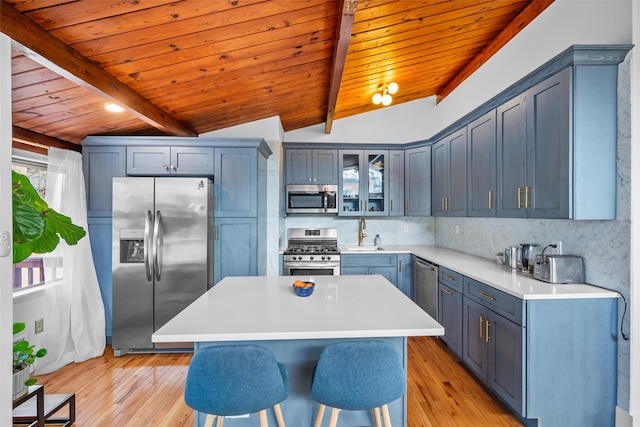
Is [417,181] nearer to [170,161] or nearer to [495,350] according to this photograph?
[495,350]

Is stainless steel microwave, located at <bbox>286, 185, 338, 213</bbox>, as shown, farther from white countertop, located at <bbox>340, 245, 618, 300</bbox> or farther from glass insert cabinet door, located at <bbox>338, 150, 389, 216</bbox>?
white countertop, located at <bbox>340, 245, 618, 300</bbox>

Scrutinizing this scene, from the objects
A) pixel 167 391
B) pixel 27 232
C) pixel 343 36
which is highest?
pixel 343 36

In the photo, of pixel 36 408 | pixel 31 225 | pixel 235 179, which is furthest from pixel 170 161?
pixel 36 408

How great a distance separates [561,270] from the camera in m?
2.29

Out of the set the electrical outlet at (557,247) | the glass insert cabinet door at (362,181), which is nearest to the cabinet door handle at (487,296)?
the electrical outlet at (557,247)

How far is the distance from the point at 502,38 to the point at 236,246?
3.28m

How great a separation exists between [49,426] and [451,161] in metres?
4.09

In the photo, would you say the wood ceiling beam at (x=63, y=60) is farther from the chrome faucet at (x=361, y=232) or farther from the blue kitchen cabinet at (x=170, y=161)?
the chrome faucet at (x=361, y=232)

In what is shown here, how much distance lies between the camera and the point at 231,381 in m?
1.37

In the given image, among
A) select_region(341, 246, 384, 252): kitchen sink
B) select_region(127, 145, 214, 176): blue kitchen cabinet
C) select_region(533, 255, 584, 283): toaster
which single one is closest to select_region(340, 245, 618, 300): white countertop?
select_region(533, 255, 584, 283): toaster

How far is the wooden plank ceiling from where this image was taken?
1859 millimetres

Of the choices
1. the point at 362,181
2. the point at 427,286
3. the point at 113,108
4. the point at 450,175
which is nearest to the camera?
the point at 113,108

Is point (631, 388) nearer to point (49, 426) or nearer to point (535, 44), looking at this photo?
point (535, 44)

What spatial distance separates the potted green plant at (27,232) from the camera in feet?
5.67
